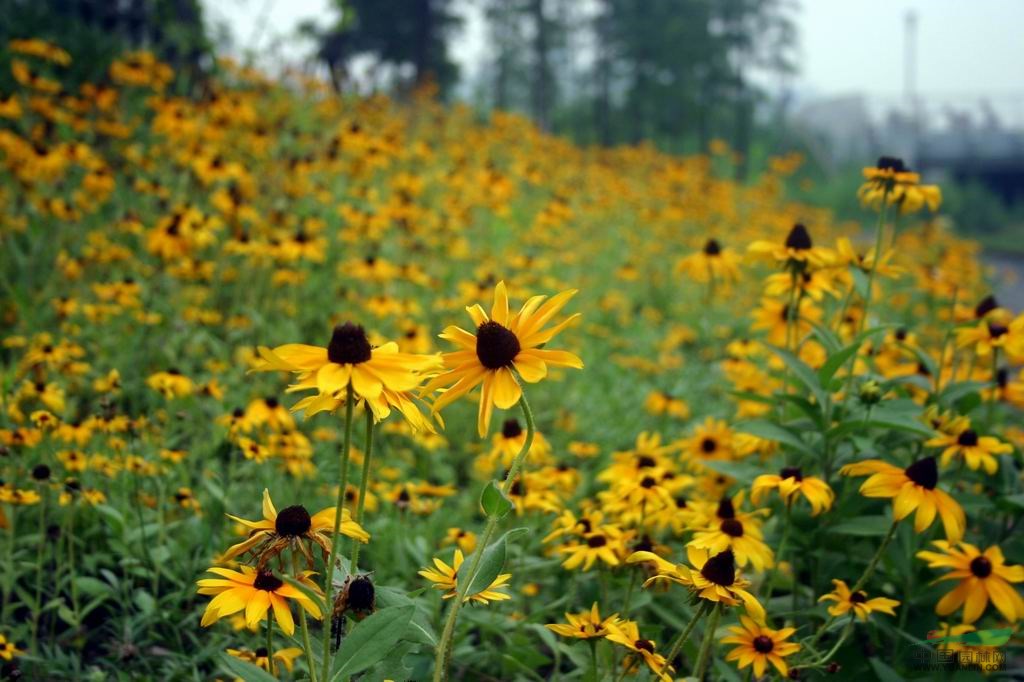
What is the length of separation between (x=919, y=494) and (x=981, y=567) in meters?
0.25

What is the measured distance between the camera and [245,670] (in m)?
1.23

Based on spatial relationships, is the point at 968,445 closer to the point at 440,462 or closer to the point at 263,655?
the point at 263,655

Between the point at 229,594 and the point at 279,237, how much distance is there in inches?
112

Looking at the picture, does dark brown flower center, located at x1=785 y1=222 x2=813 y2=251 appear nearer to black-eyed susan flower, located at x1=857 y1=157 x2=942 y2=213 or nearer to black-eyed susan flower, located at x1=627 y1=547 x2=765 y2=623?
black-eyed susan flower, located at x1=857 y1=157 x2=942 y2=213

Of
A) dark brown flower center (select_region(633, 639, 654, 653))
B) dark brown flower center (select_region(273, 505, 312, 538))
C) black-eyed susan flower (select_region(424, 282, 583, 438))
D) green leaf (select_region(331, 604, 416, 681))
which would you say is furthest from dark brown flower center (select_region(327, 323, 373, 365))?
dark brown flower center (select_region(633, 639, 654, 653))

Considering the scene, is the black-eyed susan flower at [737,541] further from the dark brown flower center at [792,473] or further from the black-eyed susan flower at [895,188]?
the black-eyed susan flower at [895,188]

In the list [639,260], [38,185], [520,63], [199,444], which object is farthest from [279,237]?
[520,63]

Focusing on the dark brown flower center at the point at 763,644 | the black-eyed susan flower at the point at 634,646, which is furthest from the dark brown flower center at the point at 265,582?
the dark brown flower center at the point at 763,644

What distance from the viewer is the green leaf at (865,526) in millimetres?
1913

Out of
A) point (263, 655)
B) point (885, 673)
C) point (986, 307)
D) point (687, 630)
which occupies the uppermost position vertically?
point (986, 307)

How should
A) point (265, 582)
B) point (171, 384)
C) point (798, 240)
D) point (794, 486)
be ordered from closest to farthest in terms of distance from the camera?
point (265, 582) → point (794, 486) → point (798, 240) → point (171, 384)

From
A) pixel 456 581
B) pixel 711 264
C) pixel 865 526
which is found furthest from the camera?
pixel 711 264

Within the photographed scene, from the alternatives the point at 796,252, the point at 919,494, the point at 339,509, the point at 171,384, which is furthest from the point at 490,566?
the point at 171,384

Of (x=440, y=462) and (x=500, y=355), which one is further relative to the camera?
(x=440, y=462)
